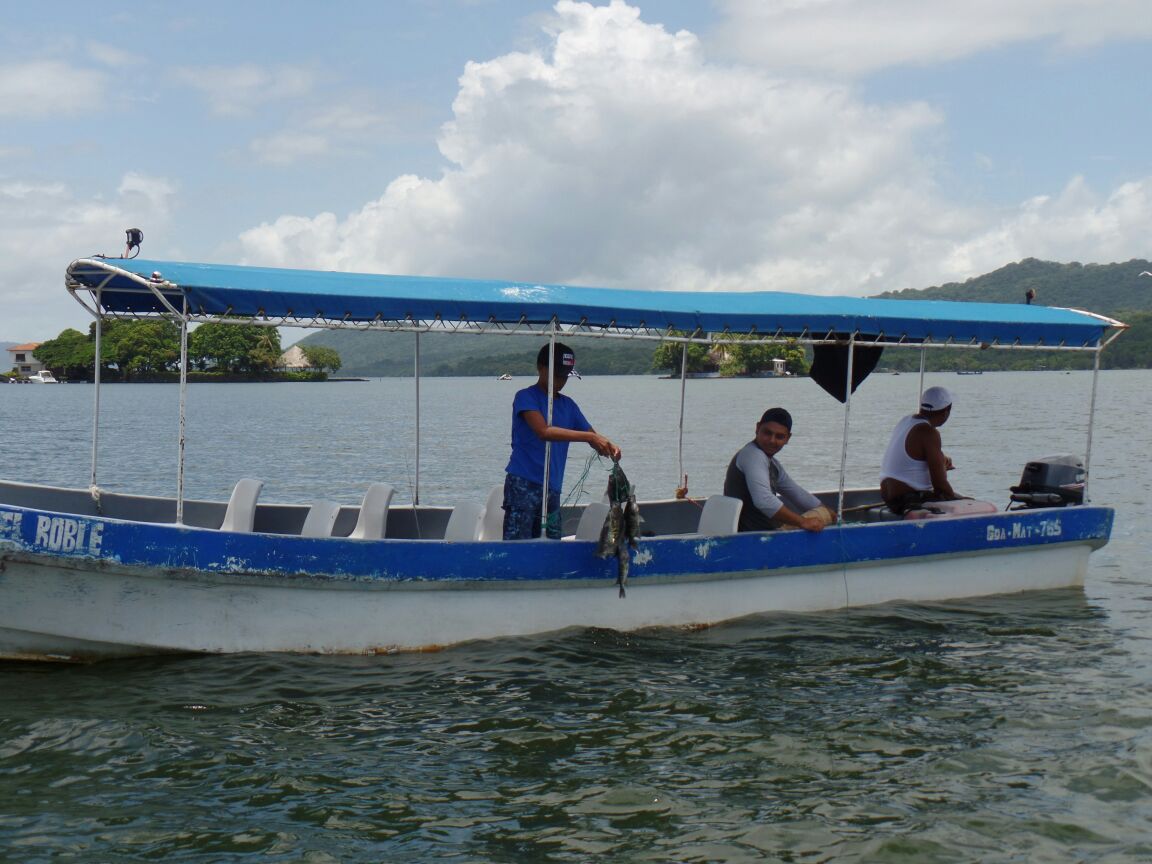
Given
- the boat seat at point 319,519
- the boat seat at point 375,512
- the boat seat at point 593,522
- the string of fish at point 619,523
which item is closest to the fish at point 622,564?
the string of fish at point 619,523

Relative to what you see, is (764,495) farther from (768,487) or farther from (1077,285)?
(1077,285)

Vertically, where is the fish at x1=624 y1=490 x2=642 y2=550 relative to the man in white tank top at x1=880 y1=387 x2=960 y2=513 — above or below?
below

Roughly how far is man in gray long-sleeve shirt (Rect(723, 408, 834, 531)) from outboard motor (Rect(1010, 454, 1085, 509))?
2967mm

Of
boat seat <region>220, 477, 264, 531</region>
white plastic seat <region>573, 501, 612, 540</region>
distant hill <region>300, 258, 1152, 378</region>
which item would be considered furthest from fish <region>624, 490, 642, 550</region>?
distant hill <region>300, 258, 1152, 378</region>

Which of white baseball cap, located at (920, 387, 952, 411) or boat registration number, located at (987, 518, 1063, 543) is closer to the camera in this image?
white baseball cap, located at (920, 387, 952, 411)

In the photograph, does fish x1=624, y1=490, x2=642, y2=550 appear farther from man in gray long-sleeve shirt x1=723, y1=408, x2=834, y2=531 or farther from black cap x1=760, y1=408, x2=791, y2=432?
black cap x1=760, y1=408, x2=791, y2=432

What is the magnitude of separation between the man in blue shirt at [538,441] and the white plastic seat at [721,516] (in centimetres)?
132

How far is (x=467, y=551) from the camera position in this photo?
7.66 meters

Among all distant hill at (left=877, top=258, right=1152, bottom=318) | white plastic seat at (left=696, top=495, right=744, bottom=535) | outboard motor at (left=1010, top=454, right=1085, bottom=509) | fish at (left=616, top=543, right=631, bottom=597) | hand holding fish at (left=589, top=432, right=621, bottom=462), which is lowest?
fish at (left=616, top=543, right=631, bottom=597)

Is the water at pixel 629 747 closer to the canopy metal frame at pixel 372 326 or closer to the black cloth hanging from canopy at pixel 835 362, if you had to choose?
the canopy metal frame at pixel 372 326

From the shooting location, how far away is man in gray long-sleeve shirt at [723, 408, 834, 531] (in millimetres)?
8641

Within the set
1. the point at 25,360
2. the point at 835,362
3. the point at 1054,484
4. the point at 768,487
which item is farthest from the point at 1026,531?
the point at 25,360

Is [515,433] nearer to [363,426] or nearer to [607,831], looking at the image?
[607,831]

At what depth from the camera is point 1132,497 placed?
19469 millimetres
